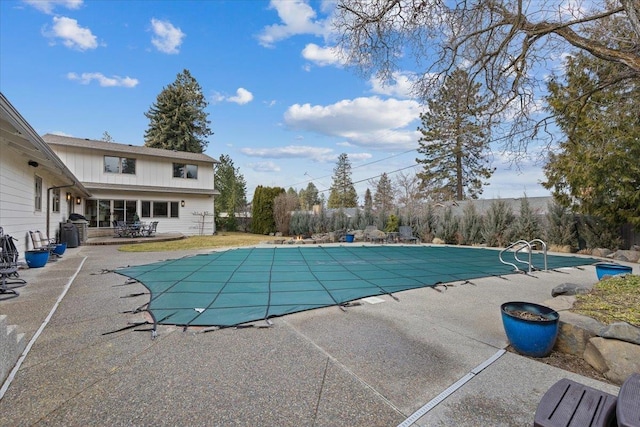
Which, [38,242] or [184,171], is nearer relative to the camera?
[38,242]

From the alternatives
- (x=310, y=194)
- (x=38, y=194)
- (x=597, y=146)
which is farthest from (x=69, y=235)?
(x=310, y=194)

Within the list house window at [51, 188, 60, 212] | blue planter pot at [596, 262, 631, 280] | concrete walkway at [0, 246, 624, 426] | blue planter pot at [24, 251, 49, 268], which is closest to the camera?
concrete walkway at [0, 246, 624, 426]

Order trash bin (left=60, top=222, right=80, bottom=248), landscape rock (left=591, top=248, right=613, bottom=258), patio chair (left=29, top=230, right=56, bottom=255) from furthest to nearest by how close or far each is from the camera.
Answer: trash bin (left=60, top=222, right=80, bottom=248), landscape rock (left=591, top=248, right=613, bottom=258), patio chair (left=29, top=230, right=56, bottom=255)

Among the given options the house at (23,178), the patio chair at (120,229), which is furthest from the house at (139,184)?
the house at (23,178)

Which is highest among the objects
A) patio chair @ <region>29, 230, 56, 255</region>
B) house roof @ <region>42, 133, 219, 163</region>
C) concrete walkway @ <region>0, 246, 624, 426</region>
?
house roof @ <region>42, 133, 219, 163</region>

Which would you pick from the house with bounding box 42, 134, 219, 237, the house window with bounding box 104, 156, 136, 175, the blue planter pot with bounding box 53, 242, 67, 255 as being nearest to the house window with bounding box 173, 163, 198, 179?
the house with bounding box 42, 134, 219, 237

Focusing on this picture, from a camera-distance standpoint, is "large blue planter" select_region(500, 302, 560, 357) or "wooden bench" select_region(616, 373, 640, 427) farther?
"large blue planter" select_region(500, 302, 560, 357)

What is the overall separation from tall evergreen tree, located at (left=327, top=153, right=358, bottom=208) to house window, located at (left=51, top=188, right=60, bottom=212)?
114 feet

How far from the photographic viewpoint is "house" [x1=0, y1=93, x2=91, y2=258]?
14.2 ft

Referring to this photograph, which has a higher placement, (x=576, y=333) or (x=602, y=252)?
(x=576, y=333)

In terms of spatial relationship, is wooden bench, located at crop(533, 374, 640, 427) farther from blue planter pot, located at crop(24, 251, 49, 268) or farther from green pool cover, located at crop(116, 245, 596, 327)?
blue planter pot, located at crop(24, 251, 49, 268)

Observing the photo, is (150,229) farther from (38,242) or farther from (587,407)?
(587,407)

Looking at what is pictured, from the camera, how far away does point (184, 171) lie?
1623cm

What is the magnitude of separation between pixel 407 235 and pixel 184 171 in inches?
472
